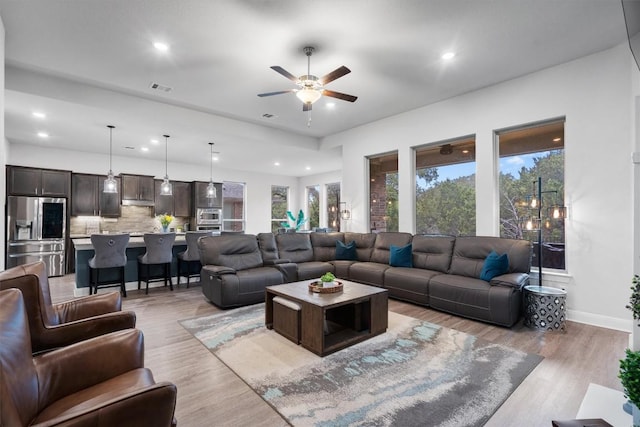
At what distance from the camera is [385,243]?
5.49m

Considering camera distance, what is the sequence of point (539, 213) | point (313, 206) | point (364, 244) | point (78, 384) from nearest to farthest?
point (78, 384) → point (539, 213) → point (364, 244) → point (313, 206)

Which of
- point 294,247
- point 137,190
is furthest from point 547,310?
point 137,190

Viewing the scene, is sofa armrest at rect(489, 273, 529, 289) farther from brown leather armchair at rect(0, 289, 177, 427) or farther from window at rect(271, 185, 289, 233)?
window at rect(271, 185, 289, 233)

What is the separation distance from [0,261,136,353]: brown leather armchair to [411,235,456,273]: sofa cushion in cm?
398

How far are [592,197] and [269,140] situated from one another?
5.38m

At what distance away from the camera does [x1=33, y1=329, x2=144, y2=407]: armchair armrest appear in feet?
4.86

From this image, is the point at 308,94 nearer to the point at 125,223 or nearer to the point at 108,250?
the point at 108,250

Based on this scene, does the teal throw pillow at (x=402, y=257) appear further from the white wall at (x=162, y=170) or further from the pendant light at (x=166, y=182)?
the white wall at (x=162, y=170)

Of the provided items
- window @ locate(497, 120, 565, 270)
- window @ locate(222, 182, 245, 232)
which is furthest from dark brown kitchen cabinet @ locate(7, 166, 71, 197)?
window @ locate(497, 120, 565, 270)

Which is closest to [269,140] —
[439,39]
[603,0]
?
[439,39]

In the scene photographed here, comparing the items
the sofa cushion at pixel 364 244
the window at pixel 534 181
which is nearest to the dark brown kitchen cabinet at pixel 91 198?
the sofa cushion at pixel 364 244

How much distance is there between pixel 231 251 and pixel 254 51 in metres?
2.90

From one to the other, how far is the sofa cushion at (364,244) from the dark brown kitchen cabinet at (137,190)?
5829 millimetres

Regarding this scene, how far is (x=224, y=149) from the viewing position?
24.5 ft
